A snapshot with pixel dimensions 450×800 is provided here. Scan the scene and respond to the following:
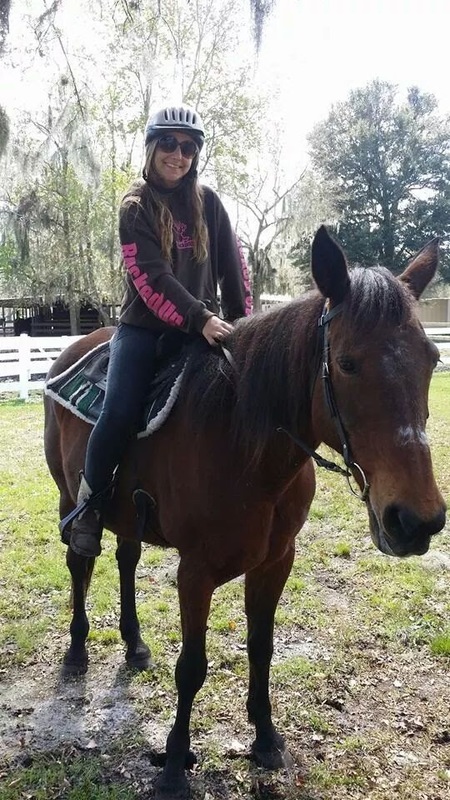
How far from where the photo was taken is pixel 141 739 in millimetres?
3051

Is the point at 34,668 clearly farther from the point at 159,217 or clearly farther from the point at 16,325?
the point at 16,325

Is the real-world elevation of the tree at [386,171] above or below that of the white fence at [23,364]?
above

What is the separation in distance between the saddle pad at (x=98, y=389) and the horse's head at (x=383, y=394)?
94 cm

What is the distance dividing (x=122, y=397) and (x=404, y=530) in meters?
1.56

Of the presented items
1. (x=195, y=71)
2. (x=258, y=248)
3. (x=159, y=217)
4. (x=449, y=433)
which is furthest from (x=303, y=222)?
(x=159, y=217)

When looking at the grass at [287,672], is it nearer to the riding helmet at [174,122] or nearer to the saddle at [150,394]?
the saddle at [150,394]

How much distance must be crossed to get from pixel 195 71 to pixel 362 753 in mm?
23824

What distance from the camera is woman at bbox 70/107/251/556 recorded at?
2691 mm

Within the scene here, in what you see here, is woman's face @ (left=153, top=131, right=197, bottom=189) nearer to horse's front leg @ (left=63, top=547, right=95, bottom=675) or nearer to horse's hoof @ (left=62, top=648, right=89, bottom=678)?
horse's front leg @ (left=63, top=547, right=95, bottom=675)

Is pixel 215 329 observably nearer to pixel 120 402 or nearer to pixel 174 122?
pixel 120 402

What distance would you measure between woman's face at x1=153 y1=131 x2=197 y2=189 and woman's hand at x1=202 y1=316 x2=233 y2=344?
872 mm

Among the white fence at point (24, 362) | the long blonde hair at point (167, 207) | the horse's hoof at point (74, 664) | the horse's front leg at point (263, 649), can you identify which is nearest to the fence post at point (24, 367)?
the white fence at point (24, 362)

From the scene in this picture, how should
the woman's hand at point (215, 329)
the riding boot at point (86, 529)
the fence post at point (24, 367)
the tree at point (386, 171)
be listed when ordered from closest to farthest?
1. the woman's hand at point (215, 329)
2. the riding boot at point (86, 529)
3. the fence post at point (24, 367)
4. the tree at point (386, 171)

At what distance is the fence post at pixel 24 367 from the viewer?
46.5 feet
